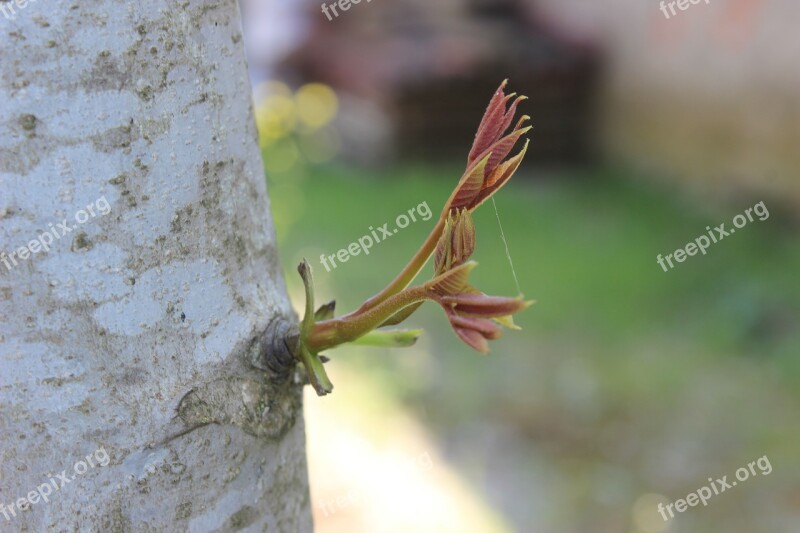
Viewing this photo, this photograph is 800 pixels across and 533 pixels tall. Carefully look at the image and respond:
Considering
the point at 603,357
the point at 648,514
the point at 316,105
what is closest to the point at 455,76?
the point at 316,105

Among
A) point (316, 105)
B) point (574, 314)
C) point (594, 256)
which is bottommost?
point (594, 256)

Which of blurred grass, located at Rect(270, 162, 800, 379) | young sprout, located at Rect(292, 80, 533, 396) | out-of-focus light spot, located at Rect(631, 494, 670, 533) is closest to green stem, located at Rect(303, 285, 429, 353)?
young sprout, located at Rect(292, 80, 533, 396)

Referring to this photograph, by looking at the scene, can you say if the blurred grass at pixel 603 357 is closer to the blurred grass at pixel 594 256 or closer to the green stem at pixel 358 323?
the blurred grass at pixel 594 256

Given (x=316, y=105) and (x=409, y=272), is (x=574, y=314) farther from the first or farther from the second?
(x=316, y=105)

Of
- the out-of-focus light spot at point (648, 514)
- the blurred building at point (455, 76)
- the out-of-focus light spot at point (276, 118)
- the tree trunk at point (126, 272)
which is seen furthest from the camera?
the out-of-focus light spot at point (276, 118)

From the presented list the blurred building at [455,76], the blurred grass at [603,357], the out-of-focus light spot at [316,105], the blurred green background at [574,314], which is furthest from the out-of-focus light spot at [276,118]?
the blurred grass at [603,357]

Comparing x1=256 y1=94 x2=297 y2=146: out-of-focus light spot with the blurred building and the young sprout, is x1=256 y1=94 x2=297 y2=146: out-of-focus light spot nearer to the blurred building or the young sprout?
the blurred building
